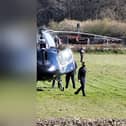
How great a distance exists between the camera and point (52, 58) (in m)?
4.07

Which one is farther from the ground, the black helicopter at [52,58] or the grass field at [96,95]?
the black helicopter at [52,58]

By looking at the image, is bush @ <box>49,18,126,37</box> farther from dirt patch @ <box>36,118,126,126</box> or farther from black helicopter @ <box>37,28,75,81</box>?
dirt patch @ <box>36,118,126,126</box>

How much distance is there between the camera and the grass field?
13.4 feet

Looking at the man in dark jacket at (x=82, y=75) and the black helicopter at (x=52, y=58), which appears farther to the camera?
the man in dark jacket at (x=82, y=75)

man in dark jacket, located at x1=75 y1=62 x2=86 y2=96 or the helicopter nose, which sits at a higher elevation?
the helicopter nose

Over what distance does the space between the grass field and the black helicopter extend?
99mm

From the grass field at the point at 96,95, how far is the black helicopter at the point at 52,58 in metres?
0.10

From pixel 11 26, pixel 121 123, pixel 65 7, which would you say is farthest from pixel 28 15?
pixel 121 123

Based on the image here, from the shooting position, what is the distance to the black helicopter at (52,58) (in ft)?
13.0

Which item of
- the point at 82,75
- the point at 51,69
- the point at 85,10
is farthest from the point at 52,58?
the point at 85,10

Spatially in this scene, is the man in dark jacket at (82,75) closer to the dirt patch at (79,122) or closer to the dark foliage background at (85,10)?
the dirt patch at (79,122)

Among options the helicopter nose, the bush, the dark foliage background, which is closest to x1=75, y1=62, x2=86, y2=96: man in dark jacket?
the helicopter nose

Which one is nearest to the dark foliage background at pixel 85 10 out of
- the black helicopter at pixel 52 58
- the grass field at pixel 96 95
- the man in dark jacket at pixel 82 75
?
the black helicopter at pixel 52 58

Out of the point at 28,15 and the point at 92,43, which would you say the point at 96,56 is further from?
the point at 28,15
